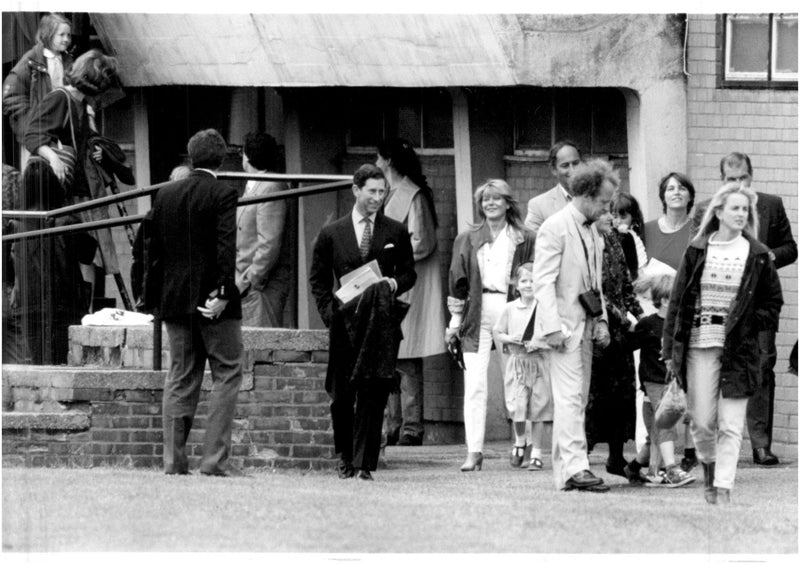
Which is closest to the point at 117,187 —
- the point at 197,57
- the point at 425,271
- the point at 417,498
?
the point at 197,57

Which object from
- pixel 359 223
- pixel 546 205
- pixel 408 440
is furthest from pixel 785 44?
pixel 408 440

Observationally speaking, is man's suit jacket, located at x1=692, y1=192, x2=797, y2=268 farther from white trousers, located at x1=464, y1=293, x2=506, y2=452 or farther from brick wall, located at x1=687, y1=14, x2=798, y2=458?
white trousers, located at x1=464, y1=293, x2=506, y2=452

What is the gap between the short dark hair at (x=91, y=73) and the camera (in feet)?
47.5

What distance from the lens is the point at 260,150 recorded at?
1476cm

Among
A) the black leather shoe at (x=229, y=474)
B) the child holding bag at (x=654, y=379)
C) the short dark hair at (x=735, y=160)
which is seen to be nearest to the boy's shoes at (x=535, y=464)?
the child holding bag at (x=654, y=379)

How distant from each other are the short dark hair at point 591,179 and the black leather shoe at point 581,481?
163cm

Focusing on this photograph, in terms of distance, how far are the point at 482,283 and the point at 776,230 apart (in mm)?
2004

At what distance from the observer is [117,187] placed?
51.3 feet

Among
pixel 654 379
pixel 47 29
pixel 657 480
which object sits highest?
pixel 47 29

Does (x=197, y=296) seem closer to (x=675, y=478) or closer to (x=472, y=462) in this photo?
(x=472, y=462)

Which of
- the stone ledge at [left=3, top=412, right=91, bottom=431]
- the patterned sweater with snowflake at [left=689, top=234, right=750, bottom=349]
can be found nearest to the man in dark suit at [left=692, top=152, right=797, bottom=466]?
the patterned sweater with snowflake at [left=689, top=234, right=750, bottom=349]

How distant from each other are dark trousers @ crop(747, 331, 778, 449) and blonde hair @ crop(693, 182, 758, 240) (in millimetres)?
2363

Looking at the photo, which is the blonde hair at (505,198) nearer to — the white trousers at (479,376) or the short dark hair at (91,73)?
the white trousers at (479,376)

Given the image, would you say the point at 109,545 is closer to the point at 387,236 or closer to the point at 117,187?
the point at 387,236
